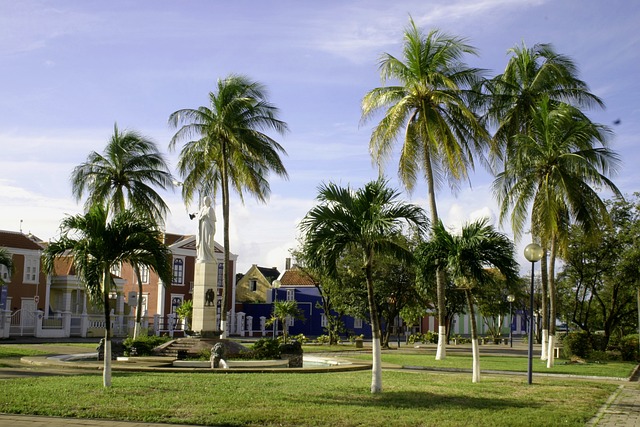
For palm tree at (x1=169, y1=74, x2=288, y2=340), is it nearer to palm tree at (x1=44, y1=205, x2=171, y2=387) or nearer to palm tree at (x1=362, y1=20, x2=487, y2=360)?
palm tree at (x1=362, y1=20, x2=487, y2=360)

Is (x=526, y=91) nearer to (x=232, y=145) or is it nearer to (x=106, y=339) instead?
(x=232, y=145)

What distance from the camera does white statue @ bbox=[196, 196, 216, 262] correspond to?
26125 millimetres

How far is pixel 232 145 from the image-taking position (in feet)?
101

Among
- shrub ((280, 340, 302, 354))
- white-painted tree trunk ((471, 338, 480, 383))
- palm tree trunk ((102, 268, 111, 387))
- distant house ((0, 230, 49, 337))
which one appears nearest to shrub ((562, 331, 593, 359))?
shrub ((280, 340, 302, 354))

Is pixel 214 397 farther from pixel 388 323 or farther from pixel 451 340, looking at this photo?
pixel 451 340

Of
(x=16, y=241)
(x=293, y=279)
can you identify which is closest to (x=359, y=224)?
(x=16, y=241)

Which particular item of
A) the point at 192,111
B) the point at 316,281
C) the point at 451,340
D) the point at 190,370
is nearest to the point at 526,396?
the point at 190,370

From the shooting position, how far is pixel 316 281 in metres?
45.6

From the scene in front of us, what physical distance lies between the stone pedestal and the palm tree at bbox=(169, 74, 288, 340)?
3777mm

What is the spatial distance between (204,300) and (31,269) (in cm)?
2466

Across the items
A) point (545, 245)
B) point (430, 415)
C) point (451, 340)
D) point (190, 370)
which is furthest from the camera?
point (451, 340)

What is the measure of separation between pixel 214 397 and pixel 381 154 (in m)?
16.2

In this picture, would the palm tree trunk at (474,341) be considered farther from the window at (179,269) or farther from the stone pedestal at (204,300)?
the window at (179,269)

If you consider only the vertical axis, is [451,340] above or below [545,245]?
below
